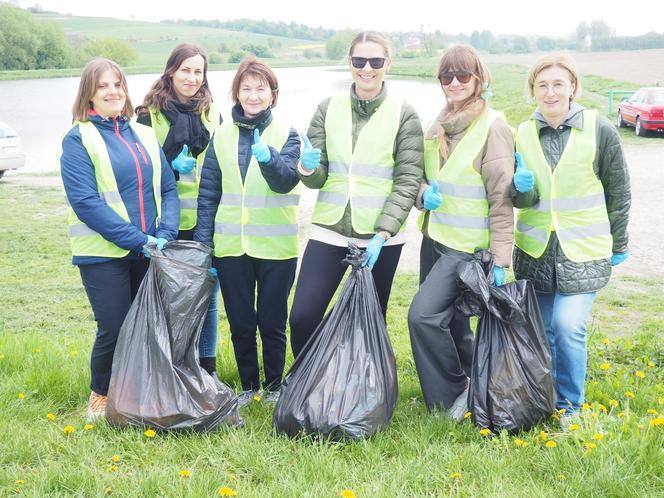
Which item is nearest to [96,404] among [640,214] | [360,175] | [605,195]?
[360,175]

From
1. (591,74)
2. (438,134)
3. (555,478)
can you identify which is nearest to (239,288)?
(438,134)

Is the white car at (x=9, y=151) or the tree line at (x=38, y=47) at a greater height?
the tree line at (x=38, y=47)

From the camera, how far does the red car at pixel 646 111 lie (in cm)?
1588

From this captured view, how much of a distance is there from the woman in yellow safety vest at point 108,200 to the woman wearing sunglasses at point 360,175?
0.71 m

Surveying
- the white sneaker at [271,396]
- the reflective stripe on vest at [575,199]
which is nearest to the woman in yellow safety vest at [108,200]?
the white sneaker at [271,396]

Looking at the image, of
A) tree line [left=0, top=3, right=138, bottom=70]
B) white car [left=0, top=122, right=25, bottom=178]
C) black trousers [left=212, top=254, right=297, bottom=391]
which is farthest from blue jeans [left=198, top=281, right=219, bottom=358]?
tree line [left=0, top=3, right=138, bottom=70]

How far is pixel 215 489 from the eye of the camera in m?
2.48

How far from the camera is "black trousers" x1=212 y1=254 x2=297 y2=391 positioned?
11.1 feet

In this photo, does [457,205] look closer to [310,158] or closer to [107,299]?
[310,158]

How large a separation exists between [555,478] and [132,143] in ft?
7.37

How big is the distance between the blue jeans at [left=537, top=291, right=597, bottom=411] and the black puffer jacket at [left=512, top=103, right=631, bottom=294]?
55 mm

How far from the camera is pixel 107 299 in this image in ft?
10.5

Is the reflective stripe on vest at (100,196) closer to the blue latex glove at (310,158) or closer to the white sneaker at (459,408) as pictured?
the blue latex glove at (310,158)

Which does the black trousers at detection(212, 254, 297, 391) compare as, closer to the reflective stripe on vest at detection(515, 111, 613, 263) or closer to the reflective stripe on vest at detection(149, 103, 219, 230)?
the reflective stripe on vest at detection(149, 103, 219, 230)
